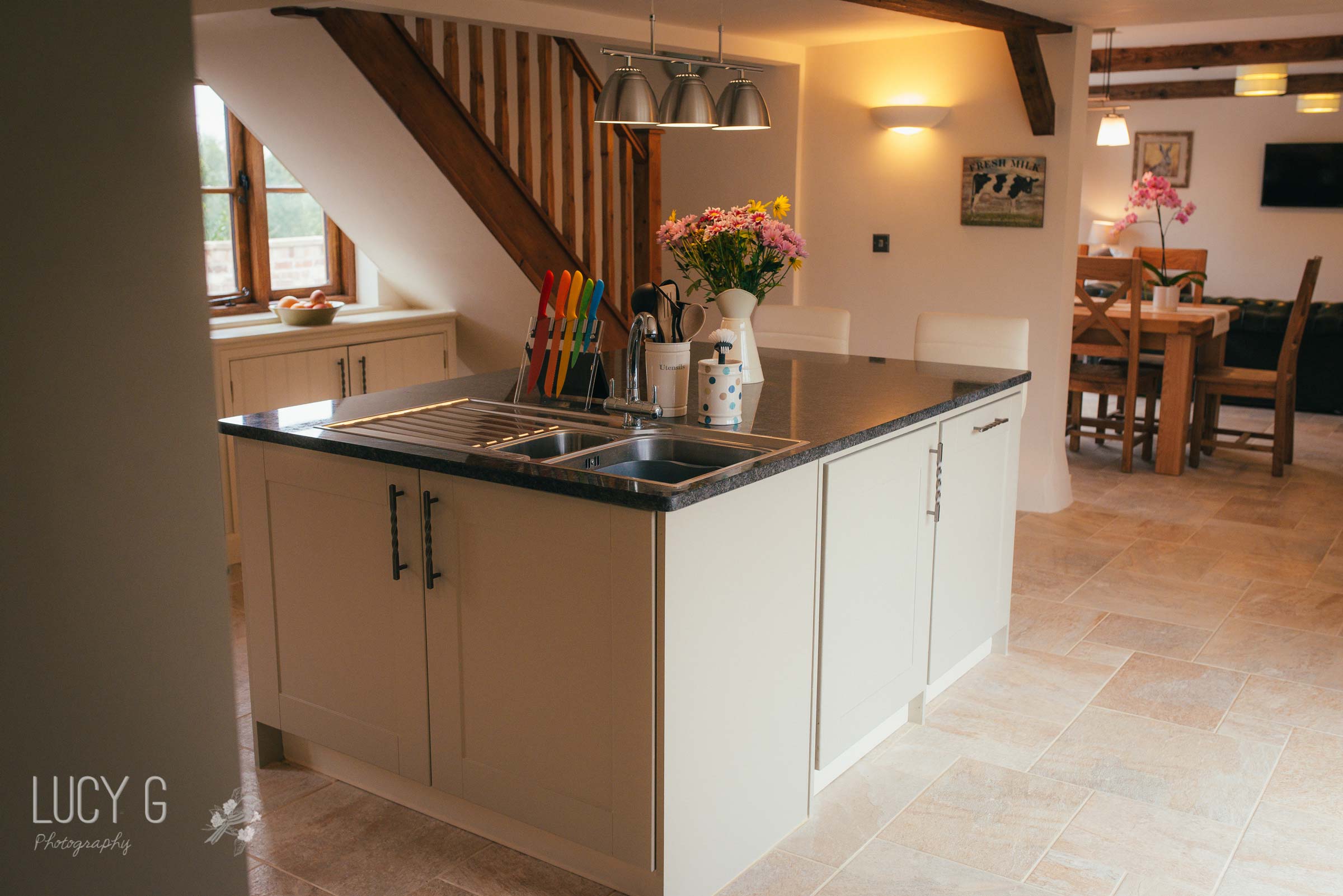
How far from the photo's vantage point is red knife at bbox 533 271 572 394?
9.60 ft

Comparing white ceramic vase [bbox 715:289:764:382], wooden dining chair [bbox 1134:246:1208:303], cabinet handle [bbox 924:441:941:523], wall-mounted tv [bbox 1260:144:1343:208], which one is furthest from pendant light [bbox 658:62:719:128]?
wall-mounted tv [bbox 1260:144:1343:208]

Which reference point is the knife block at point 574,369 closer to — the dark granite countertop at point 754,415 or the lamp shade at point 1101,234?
the dark granite countertop at point 754,415

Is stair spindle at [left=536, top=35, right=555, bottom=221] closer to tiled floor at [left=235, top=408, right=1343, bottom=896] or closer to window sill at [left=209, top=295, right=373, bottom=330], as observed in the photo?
window sill at [left=209, top=295, right=373, bottom=330]

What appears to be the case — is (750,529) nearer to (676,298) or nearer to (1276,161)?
(676,298)

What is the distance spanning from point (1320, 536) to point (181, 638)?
5.44 metres

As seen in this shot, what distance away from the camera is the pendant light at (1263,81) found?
825 centimetres

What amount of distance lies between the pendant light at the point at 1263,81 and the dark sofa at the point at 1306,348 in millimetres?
1601

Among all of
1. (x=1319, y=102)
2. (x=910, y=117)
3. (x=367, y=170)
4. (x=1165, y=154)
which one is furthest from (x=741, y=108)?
(x=1165, y=154)

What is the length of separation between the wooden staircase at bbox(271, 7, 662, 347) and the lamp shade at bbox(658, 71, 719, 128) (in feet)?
4.07

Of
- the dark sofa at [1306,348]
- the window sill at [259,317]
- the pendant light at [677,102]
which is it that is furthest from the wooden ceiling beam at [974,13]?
the dark sofa at [1306,348]

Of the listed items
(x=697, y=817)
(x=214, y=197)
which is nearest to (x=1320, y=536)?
(x=697, y=817)

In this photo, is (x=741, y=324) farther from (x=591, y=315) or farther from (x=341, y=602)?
(x=341, y=602)

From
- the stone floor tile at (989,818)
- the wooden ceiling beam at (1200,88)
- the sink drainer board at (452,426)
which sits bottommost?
the stone floor tile at (989,818)

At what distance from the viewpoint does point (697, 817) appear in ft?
7.27
